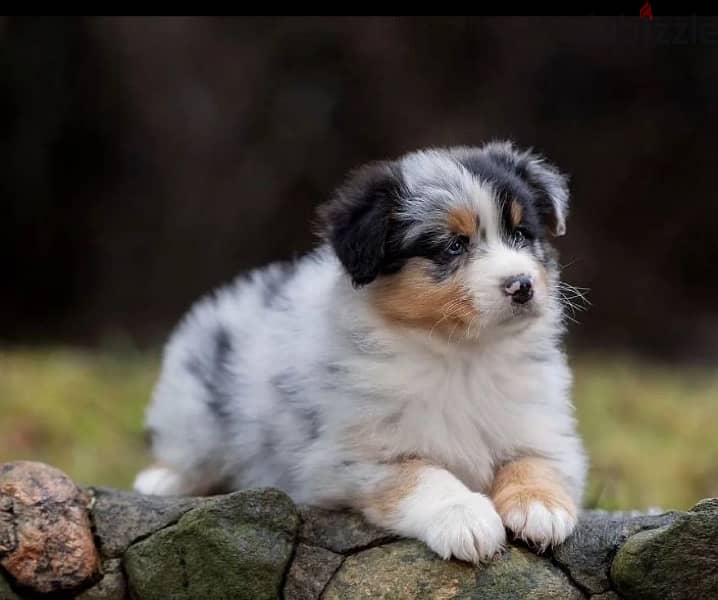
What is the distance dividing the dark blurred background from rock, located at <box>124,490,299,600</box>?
19.5 ft

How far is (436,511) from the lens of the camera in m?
3.35

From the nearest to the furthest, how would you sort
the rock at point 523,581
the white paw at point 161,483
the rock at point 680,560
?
the rock at point 680,560 < the rock at point 523,581 < the white paw at point 161,483

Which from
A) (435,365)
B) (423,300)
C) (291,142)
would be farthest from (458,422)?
(291,142)

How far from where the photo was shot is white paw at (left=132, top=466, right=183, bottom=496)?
4664 millimetres

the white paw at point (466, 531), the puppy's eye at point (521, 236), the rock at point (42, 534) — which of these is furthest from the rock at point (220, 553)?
the puppy's eye at point (521, 236)

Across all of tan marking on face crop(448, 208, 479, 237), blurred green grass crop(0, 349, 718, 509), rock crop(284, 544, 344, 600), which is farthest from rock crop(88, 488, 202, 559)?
blurred green grass crop(0, 349, 718, 509)

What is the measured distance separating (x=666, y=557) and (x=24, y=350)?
21.3 feet

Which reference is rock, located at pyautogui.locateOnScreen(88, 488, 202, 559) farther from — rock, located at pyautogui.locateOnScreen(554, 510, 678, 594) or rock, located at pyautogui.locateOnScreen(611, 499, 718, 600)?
rock, located at pyautogui.locateOnScreen(611, 499, 718, 600)

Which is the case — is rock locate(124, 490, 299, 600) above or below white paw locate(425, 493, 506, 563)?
below

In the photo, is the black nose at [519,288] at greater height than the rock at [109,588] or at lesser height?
greater

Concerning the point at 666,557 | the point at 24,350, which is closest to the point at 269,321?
the point at 666,557

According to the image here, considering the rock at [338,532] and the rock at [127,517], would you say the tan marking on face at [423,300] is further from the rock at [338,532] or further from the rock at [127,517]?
the rock at [127,517]

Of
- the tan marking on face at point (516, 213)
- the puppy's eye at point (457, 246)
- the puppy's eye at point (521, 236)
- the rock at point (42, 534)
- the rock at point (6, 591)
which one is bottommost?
the rock at point (6, 591)

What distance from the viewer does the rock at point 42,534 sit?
11.0 ft
